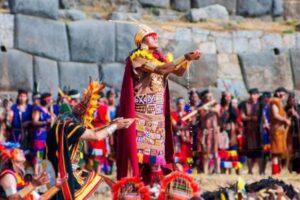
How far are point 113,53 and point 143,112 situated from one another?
7875 millimetres

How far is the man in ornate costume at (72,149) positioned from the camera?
1277 centimetres

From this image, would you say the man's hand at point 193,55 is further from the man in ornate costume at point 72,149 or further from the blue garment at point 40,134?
the blue garment at point 40,134

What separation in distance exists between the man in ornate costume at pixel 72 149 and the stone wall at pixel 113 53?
7370 millimetres

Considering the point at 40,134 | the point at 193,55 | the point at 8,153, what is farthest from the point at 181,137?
the point at 8,153

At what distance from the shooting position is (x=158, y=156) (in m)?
14.0

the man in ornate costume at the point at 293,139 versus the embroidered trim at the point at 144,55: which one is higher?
the embroidered trim at the point at 144,55

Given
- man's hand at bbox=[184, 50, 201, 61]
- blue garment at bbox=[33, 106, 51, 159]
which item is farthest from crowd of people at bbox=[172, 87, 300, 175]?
man's hand at bbox=[184, 50, 201, 61]

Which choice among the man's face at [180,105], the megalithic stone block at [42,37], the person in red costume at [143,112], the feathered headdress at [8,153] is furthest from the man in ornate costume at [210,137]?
the feathered headdress at [8,153]

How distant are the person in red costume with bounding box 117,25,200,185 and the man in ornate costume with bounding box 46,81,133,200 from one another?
0.77 m

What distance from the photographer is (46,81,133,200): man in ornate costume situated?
12.8 m

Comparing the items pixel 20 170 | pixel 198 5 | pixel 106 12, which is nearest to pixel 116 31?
pixel 106 12

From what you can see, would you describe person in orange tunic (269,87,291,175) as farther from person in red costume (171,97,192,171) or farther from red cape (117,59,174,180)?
red cape (117,59,174,180)

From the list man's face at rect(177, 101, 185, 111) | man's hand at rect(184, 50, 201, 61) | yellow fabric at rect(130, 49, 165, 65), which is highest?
yellow fabric at rect(130, 49, 165, 65)

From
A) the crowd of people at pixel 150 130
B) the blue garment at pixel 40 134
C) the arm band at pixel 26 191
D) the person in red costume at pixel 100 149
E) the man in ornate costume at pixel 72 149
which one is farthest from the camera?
the person in red costume at pixel 100 149
